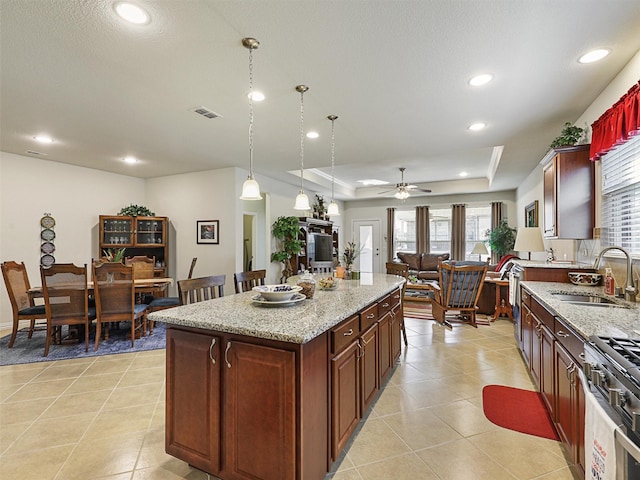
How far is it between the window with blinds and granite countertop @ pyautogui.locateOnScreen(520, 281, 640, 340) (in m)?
0.50

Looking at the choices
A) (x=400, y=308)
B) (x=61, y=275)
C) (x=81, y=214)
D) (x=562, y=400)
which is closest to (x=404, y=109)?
(x=400, y=308)

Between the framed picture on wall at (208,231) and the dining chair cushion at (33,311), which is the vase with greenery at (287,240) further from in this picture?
the dining chair cushion at (33,311)

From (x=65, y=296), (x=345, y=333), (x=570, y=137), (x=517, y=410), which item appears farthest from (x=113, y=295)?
(x=570, y=137)

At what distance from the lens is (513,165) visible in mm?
5711

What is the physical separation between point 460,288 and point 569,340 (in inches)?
126

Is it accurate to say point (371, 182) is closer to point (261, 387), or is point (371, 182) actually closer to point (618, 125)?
point (618, 125)

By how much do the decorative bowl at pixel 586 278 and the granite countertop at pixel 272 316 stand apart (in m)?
2.04

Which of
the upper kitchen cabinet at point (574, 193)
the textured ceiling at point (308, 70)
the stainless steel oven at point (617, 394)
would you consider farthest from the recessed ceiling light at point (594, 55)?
the stainless steel oven at point (617, 394)

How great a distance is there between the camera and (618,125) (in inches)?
92.2

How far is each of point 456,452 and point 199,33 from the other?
3.22 metres

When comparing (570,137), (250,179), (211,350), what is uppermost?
(570,137)

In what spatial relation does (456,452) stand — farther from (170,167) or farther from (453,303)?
(170,167)

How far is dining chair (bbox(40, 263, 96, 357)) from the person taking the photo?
360 centimetres

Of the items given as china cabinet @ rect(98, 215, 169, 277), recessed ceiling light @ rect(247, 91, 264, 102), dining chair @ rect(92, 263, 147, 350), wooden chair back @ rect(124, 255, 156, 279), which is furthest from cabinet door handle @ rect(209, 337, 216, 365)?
china cabinet @ rect(98, 215, 169, 277)
